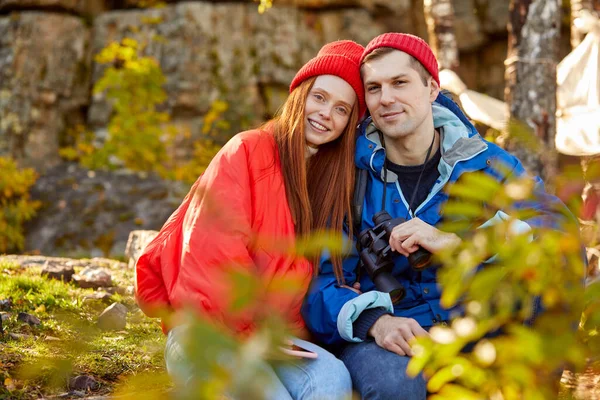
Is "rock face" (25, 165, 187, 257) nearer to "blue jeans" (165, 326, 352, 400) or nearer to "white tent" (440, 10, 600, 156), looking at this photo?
"white tent" (440, 10, 600, 156)

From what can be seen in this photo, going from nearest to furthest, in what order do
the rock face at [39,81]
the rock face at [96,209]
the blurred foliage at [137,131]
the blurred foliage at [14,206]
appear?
the rock face at [96,209] < the blurred foliage at [14,206] < the blurred foliage at [137,131] < the rock face at [39,81]

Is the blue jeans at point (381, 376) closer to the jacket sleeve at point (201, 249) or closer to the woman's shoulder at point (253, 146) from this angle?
the jacket sleeve at point (201, 249)

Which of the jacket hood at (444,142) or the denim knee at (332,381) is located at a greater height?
the jacket hood at (444,142)

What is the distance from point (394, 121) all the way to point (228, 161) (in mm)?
649

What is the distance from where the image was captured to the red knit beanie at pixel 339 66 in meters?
2.74

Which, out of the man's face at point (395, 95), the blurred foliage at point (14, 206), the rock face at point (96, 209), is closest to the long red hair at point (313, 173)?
the man's face at point (395, 95)

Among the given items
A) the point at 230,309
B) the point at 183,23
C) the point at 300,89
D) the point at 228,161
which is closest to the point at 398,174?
the point at 300,89

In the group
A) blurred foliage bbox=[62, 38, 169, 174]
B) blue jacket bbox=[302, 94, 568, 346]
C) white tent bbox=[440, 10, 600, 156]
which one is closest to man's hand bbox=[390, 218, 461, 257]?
blue jacket bbox=[302, 94, 568, 346]

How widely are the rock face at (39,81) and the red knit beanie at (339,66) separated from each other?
301 inches

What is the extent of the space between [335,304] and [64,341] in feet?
5.16

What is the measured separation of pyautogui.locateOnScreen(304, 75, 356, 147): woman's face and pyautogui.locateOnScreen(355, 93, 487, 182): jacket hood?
12 centimetres

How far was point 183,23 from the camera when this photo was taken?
10289mm

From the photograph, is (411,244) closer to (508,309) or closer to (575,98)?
(508,309)

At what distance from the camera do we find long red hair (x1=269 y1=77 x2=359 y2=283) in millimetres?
2574
